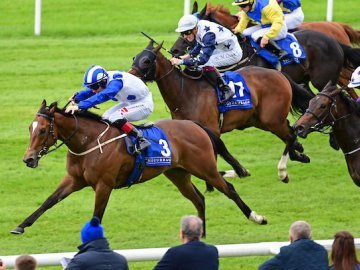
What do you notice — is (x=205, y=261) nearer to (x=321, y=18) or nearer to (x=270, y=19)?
(x=270, y=19)

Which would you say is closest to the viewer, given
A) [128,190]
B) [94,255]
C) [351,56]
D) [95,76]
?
[94,255]

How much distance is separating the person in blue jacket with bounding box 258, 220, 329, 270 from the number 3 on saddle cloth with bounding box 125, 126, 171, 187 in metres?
3.87

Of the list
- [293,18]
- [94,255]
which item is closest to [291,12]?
[293,18]

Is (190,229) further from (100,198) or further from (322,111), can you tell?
(322,111)

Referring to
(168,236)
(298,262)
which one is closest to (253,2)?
(168,236)

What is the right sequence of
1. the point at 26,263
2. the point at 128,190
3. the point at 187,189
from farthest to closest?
the point at 128,190, the point at 187,189, the point at 26,263

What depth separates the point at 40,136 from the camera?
12.1 m

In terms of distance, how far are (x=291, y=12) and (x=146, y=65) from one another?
4.08 meters

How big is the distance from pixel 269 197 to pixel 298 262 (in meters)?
5.79

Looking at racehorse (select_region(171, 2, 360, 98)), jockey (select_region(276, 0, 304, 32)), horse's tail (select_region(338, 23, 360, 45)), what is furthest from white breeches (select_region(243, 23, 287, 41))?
horse's tail (select_region(338, 23, 360, 45))

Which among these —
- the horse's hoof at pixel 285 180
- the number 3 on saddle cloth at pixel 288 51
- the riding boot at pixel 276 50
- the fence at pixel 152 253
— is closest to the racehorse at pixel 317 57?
the number 3 on saddle cloth at pixel 288 51

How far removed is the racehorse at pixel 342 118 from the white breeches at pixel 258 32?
11.1 ft

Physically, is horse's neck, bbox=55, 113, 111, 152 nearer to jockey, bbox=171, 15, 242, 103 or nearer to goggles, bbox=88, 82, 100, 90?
goggles, bbox=88, 82, 100, 90

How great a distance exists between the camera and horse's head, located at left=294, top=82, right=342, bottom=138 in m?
12.8
